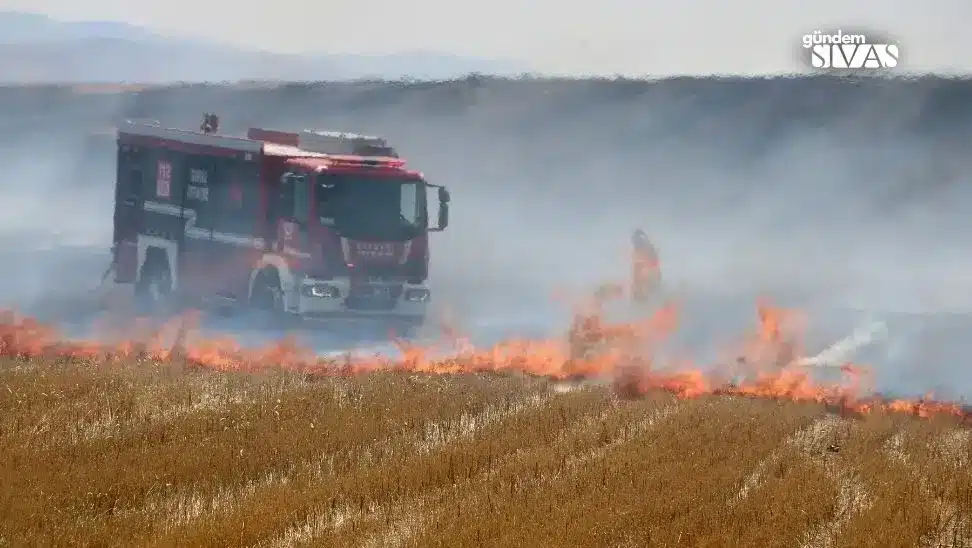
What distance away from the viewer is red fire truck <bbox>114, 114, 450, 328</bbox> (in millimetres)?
26844

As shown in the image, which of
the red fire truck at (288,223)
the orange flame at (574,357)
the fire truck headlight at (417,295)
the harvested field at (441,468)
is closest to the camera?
the harvested field at (441,468)

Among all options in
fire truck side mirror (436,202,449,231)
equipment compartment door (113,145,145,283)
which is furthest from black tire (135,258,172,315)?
fire truck side mirror (436,202,449,231)

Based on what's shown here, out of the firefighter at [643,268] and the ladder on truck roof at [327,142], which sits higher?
the ladder on truck roof at [327,142]

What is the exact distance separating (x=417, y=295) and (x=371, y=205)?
7.03ft

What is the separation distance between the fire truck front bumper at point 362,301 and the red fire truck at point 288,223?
0.02m

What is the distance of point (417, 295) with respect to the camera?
1106 inches

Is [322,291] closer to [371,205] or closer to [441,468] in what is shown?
[371,205]

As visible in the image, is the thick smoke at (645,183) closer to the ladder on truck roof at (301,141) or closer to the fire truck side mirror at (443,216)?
the ladder on truck roof at (301,141)

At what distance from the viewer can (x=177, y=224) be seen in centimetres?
2848

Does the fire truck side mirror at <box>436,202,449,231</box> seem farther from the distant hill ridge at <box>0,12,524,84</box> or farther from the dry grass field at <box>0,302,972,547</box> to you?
the distant hill ridge at <box>0,12,524,84</box>

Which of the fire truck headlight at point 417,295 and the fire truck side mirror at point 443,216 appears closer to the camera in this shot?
the fire truck side mirror at point 443,216

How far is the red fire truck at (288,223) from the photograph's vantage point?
2684 cm

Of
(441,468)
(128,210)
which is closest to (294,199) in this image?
(128,210)

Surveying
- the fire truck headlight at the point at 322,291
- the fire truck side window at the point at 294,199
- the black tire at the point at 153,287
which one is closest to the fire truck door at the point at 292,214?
the fire truck side window at the point at 294,199
